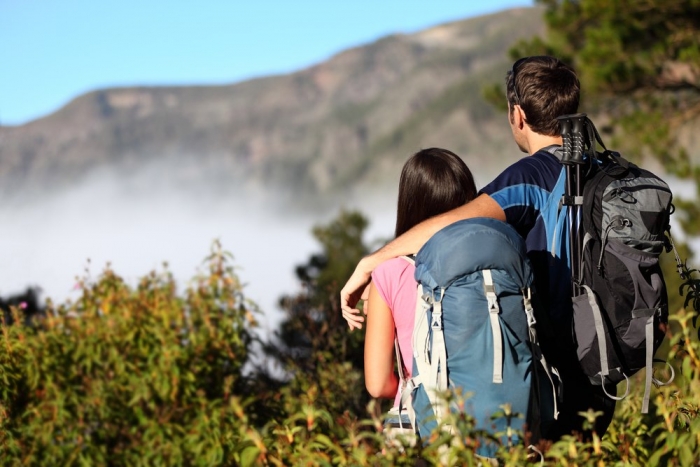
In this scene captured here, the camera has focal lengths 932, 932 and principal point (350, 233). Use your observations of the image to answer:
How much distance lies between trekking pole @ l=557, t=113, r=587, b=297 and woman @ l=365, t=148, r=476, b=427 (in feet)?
1.13

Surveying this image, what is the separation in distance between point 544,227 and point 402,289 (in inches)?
19.6

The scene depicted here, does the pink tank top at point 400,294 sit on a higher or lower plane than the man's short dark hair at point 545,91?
lower

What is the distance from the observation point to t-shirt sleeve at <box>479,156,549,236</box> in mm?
2832

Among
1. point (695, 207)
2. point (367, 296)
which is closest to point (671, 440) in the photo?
point (367, 296)

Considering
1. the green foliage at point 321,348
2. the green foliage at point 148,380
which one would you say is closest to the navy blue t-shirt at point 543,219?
the green foliage at point 148,380

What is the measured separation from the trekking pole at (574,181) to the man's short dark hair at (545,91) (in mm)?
160

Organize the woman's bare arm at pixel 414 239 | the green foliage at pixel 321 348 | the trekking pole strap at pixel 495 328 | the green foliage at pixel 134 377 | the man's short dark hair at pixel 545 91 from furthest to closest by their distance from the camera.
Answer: the green foliage at pixel 321 348, the green foliage at pixel 134 377, the man's short dark hair at pixel 545 91, the woman's bare arm at pixel 414 239, the trekking pole strap at pixel 495 328

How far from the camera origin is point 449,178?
9.78ft

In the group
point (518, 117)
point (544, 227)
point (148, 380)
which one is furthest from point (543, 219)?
point (148, 380)

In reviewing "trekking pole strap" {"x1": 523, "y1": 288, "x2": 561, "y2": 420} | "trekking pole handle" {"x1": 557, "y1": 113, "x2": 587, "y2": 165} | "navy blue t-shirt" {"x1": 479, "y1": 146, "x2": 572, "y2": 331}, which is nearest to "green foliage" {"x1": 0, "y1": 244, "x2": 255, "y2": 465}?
"navy blue t-shirt" {"x1": 479, "y1": 146, "x2": 572, "y2": 331}

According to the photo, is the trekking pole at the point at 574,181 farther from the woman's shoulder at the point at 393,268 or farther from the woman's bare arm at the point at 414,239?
the woman's shoulder at the point at 393,268

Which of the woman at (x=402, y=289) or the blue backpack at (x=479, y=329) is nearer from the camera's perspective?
the blue backpack at (x=479, y=329)

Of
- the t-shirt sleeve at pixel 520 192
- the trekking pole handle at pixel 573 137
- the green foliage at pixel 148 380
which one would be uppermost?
the trekking pole handle at pixel 573 137

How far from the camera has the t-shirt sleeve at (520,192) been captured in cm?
283
